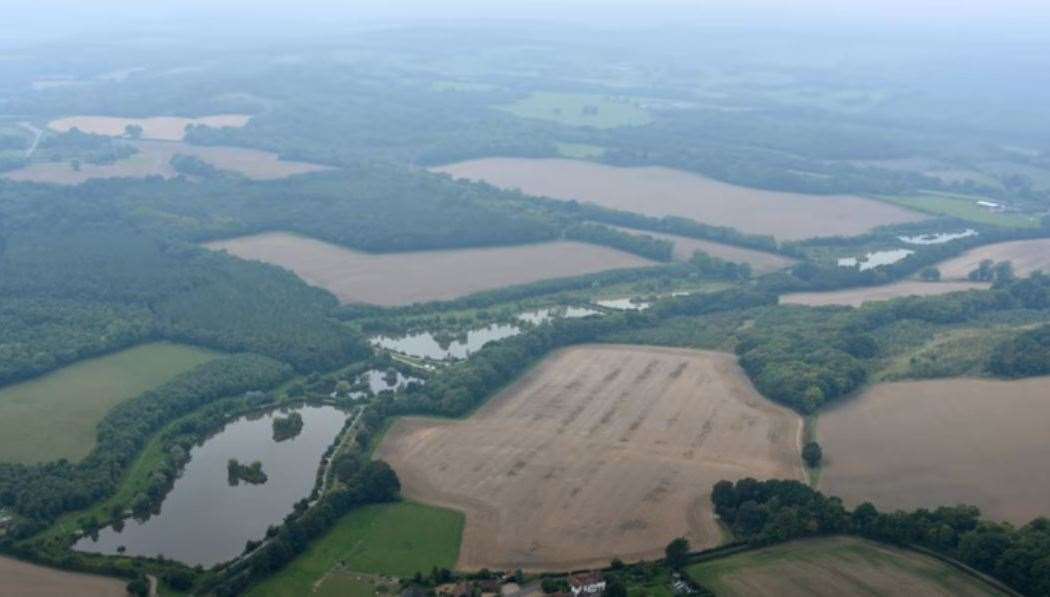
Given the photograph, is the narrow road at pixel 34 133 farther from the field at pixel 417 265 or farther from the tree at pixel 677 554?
the tree at pixel 677 554

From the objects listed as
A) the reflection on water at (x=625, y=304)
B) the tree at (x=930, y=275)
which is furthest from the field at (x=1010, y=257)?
the reflection on water at (x=625, y=304)

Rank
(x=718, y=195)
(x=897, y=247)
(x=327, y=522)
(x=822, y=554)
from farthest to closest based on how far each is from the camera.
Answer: (x=718, y=195) → (x=897, y=247) → (x=327, y=522) → (x=822, y=554)

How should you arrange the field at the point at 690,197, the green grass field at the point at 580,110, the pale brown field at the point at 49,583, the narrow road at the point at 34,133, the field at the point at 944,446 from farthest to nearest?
the green grass field at the point at 580,110
the narrow road at the point at 34,133
the field at the point at 690,197
the field at the point at 944,446
the pale brown field at the point at 49,583

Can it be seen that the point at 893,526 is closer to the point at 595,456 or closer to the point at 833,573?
the point at 833,573

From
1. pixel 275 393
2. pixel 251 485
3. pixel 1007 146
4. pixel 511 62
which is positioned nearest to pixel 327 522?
pixel 251 485

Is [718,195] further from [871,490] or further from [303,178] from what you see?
[871,490]

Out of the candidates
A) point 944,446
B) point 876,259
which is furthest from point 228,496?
point 876,259
